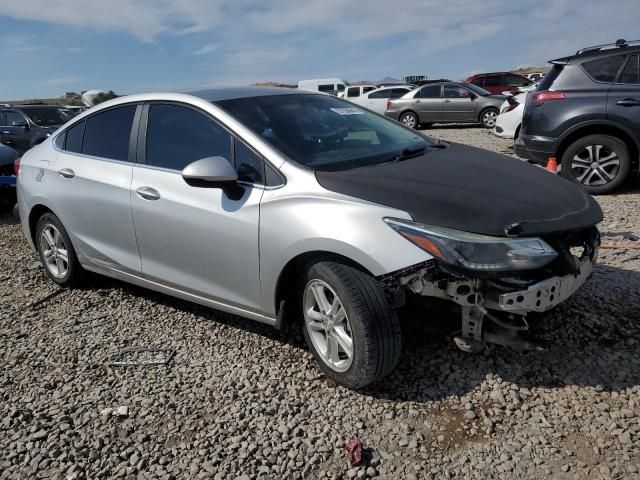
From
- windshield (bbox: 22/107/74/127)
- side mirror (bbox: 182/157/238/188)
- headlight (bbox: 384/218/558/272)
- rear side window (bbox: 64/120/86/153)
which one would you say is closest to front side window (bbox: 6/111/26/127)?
windshield (bbox: 22/107/74/127)

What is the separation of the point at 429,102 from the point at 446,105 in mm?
540

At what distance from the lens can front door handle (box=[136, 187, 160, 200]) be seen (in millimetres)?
3508

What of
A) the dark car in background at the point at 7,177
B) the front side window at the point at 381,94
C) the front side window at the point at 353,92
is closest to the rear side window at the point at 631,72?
the dark car in background at the point at 7,177

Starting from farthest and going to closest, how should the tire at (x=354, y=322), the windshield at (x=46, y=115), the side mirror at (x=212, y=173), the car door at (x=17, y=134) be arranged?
the windshield at (x=46, y=115) < the car door at (x=17, y=134) < the side mirror at (x=212, y=173) < the tire at (x=354, y=322)

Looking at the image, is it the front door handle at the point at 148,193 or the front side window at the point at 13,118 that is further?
the front side window at the point at 13,118

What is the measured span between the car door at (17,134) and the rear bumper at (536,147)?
968cm

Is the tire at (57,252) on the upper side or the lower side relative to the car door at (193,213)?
lower

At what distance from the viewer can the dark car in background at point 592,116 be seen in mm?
6441

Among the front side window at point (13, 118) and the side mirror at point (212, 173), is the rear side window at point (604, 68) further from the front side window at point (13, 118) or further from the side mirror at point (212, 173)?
the front side window at point (13, 118)

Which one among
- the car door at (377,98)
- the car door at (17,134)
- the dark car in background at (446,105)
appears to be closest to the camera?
the car door at (17,134)

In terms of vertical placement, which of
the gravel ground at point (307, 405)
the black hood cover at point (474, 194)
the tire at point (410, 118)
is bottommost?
the tire at point (410, 118)

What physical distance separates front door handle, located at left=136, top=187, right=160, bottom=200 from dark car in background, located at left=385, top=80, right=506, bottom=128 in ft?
47.4

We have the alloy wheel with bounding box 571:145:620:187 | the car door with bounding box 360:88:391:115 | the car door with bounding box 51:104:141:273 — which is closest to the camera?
the car door with bounding box 51:104:141:273

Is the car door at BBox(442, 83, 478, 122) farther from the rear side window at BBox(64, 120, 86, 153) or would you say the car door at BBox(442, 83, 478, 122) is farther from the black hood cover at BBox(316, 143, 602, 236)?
the black hood cover at BBox(316, 143, 602, 236)
